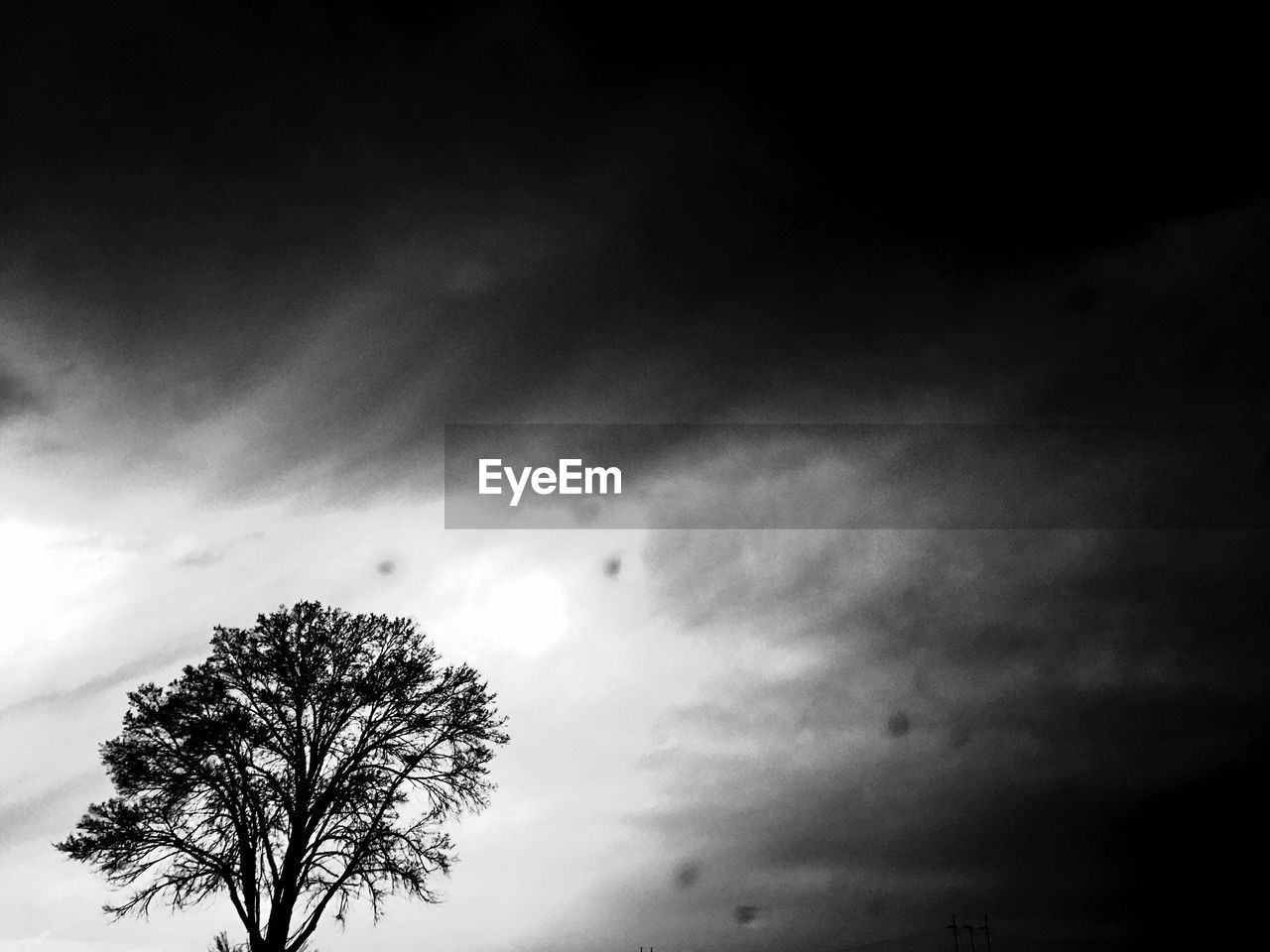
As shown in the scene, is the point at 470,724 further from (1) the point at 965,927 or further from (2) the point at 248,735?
(1) the point at 965,927

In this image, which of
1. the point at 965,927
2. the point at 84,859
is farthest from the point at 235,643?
the point at 965,927

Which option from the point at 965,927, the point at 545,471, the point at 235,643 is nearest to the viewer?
the point at 235,643

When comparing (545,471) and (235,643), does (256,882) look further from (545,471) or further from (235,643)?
(545,471)

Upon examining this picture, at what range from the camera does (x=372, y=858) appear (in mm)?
22688

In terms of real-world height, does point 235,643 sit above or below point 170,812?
above

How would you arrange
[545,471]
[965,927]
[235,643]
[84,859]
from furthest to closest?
[965,927] < [545,471] < [235,643] < [84,859]

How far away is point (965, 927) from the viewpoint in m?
79.1

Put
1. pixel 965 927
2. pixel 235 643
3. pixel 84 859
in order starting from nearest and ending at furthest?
pixel 84 859, pixel 235 643, pixel 965 927

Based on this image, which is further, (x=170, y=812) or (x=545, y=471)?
(x=545, y=471)

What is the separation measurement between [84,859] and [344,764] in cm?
622

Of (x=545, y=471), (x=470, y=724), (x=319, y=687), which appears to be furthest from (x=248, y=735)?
(x=545, y=471)

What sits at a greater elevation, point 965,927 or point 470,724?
point 470,724

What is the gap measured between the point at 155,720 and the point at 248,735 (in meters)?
2.22

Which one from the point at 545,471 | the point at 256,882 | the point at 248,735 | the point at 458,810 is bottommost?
the point at 256,882
